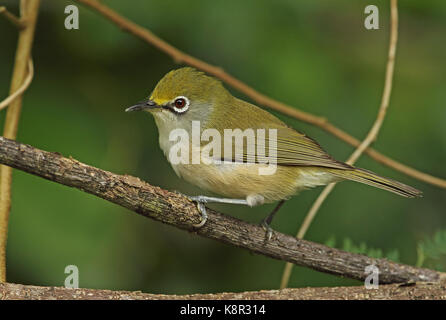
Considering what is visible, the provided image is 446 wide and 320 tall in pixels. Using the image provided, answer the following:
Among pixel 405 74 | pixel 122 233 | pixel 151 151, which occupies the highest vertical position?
pixel 405 74

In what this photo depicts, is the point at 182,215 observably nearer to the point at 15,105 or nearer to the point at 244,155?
the point at 244,155

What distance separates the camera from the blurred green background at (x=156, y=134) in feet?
11.6

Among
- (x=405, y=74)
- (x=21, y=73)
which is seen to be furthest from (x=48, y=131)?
(x=405, y=74)

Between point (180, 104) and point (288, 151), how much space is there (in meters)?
0.68

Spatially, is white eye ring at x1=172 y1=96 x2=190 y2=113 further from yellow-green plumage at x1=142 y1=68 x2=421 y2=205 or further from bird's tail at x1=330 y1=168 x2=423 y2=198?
bird's tail at x1=330 y1=168 x2=423 y2=198

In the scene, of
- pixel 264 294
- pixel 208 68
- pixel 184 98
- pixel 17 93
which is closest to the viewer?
pixel 264 294

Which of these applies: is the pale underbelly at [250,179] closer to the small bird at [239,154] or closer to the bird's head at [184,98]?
the small bird at [239,154]

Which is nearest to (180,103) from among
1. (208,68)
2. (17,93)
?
(208,68)

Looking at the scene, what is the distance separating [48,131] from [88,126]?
25 cm

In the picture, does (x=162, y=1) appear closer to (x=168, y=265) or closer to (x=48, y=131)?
(x=48, y=131)

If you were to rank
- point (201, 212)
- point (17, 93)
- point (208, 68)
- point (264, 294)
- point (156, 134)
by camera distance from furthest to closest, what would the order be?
point (156, 134), point (208, 68), point (17, 93), point (201, 212), point (264, 294)

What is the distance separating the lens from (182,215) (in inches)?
100

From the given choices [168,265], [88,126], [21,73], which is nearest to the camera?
[21,73]
